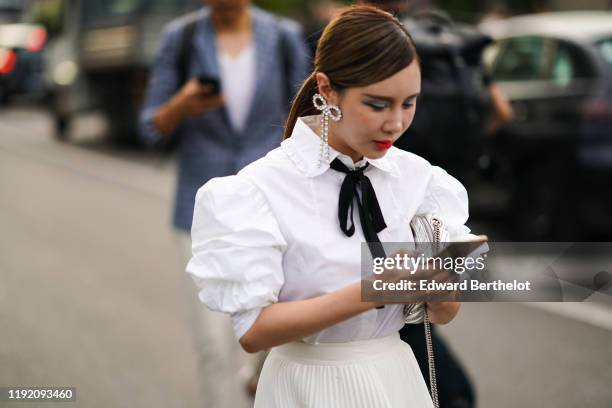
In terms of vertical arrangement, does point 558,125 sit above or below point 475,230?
above

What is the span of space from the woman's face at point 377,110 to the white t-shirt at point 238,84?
1945 mm

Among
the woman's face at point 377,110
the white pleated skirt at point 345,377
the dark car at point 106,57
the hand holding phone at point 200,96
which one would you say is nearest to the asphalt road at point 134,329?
the hand holding phone at point 200,96

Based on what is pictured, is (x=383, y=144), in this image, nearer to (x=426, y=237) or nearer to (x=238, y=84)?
(x=426, y=237)

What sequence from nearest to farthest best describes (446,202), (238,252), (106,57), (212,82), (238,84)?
(238,252) → (446,202) → (212,82) → (238,84) → (106,57)

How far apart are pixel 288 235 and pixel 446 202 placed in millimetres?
395

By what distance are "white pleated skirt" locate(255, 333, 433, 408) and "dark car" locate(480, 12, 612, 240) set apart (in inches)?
196

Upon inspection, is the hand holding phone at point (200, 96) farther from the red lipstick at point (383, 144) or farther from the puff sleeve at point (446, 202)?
the red lipstick at point (383, 144)

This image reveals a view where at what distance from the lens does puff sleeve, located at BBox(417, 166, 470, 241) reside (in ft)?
7.17

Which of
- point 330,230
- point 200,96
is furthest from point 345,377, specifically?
point 200,96

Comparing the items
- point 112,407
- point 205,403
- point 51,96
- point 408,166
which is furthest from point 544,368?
point 51,96

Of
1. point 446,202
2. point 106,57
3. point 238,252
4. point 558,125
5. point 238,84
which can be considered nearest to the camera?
point 238,252

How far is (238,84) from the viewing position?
4008 mm

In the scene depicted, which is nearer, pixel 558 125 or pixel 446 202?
pixel 446 202

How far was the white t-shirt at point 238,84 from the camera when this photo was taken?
3992 mm
